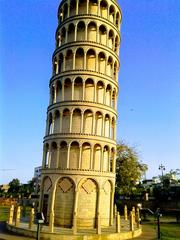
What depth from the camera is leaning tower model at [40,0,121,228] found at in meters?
31.4

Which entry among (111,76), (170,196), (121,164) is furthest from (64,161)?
(170,196)

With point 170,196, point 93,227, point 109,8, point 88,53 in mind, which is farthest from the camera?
point 170,196

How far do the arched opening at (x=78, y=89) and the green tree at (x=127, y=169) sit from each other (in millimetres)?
28714

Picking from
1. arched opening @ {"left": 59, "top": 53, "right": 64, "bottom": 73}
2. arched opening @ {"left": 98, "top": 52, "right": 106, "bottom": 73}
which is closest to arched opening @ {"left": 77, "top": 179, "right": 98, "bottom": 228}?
arched opening @ {"left": 98, "top": 52, "right": 106, "bottom": 73}

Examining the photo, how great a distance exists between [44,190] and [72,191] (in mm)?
4467

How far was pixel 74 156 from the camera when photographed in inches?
1287

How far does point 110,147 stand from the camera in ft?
113

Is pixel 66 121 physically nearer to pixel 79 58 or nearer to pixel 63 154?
pixel 63 154

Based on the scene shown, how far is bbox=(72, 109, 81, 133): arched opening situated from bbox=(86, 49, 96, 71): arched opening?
19.4 ft

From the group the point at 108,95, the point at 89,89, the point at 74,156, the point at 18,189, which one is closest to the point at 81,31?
the point at 89,89

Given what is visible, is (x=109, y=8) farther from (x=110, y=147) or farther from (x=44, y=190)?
(x=44, y=190)

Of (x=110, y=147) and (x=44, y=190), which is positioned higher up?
(x=110, y=147)

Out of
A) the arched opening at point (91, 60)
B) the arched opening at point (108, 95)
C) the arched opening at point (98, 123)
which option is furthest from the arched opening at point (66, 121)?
the arched opening at point (91, 60)

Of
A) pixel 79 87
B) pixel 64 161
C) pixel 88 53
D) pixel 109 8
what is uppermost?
pixel 109 8
